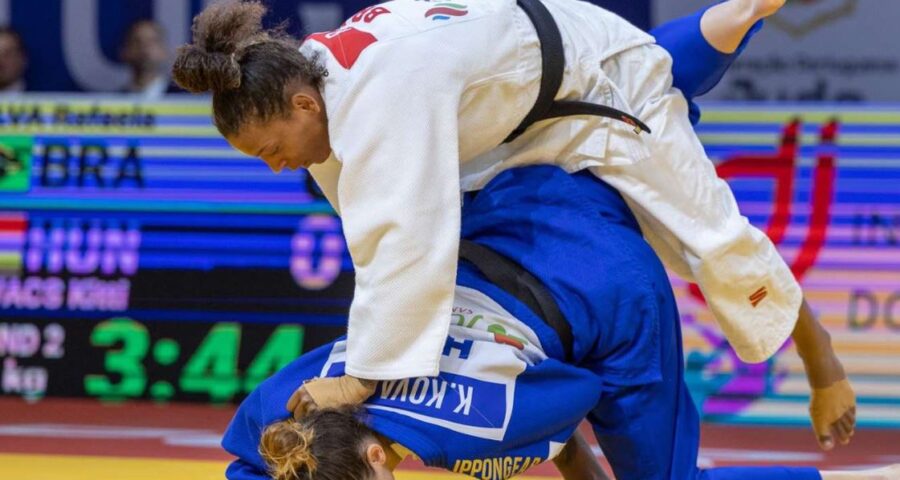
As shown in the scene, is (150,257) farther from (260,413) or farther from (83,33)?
(260,413)

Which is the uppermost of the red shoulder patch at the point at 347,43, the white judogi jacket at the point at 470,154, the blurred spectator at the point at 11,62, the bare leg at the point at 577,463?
the red shoulder patch at the point at 347,43

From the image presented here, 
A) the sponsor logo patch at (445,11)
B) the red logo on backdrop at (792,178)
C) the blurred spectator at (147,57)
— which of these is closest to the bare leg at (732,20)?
the sponsor logo patch at (445,11)

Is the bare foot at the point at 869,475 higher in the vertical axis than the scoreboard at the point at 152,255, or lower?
higher

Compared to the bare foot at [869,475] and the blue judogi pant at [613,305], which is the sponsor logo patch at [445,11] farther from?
the bare foot at [869,475]

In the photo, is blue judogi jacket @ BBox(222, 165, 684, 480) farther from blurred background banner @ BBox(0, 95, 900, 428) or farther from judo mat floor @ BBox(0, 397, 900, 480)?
blurred background banner @ BBox(0, 95, 900, 428)

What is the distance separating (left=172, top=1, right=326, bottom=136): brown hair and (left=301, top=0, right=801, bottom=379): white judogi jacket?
7 cm

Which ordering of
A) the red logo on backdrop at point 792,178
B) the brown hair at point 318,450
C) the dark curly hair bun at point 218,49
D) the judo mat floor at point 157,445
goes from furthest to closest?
the red logo on backdrop at point 792,178 → the judo mat floor at point 157,445 → the dark curly hair bun at point 218,49 → the brown hair at point 318,450

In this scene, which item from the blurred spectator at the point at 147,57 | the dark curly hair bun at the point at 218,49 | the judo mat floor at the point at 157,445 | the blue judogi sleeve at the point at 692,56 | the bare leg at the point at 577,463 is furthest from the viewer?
the blurred spectator at the point at 147,57

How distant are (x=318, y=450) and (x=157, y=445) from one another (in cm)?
221

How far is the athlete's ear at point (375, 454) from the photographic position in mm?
2254

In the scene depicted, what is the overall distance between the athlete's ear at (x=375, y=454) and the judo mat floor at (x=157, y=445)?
141 centimetres

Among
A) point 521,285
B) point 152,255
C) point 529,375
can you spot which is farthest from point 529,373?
point 152,255

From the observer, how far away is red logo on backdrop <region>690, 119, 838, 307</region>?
15.5 feet

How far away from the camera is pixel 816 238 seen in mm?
4750
